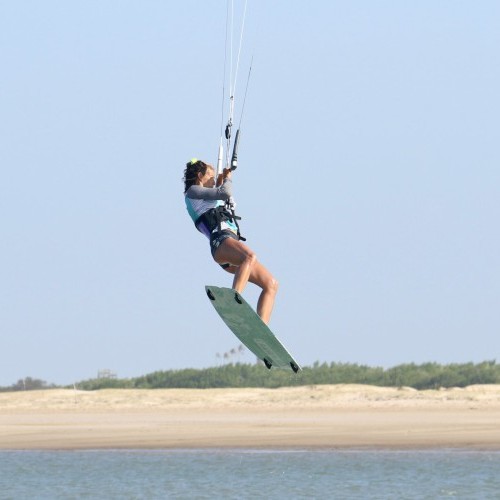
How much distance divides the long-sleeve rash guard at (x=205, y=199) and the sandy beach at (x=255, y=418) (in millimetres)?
18760

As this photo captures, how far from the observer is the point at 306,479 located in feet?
99.8

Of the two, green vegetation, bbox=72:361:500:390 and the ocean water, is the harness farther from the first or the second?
green vegetation, bbox=72:361:500:390

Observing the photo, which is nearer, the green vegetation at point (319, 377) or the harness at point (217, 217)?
the harness at point (217, 217)

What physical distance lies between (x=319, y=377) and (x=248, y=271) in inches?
1222

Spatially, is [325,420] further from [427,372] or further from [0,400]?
[0,400]

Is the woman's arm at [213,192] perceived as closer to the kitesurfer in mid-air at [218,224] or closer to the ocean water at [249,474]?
the kitesurfer in mid-air at [218,224]

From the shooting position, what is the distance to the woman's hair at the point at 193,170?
16609 mm

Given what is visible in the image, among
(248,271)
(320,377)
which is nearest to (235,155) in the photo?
(248,271)

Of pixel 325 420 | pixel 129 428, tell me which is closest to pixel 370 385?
pixel 325 420

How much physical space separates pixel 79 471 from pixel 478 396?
576 inches

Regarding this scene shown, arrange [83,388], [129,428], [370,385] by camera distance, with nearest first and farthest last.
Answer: [129,428], [370,385], [83,388]

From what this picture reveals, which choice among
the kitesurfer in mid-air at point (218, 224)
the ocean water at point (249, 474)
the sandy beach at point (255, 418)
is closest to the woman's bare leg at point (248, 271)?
the kitesurfer in mid-air at point (218, 224)

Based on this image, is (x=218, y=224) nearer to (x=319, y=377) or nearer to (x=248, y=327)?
(x=248, y=327)

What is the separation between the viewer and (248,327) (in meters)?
17.3
